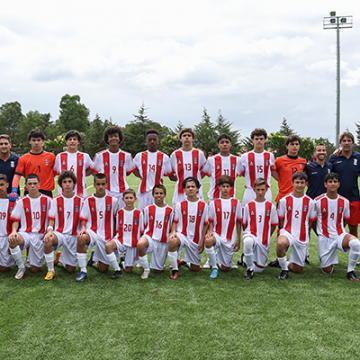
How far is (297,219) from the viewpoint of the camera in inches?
164

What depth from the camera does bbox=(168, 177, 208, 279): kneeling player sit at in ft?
13.7

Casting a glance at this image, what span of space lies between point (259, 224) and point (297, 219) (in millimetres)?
511

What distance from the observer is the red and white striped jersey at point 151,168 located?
4.79m

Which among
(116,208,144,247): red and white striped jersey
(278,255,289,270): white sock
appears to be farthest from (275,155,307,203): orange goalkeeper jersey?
(116,208,144,247): red and white striped jersey

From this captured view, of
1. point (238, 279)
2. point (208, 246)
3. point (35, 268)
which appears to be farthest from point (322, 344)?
point (35, 268)

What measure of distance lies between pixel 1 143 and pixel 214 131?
141 feet

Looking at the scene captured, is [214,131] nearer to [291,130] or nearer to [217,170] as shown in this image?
[291,130]

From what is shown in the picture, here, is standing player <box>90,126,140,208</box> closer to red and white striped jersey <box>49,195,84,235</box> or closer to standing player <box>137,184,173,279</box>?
red and white striped jersey <box>49,195,84,235</box>

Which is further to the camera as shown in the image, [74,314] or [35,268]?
[35,268]

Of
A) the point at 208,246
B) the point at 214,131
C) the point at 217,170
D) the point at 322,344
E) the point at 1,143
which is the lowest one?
the point at 322,344

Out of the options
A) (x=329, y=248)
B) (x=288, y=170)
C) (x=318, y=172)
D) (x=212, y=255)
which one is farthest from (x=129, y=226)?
(x=318, y=172)

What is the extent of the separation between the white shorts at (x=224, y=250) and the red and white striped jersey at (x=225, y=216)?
0.06 metres

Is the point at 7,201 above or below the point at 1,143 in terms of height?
below

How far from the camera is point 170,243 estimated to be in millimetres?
3967
